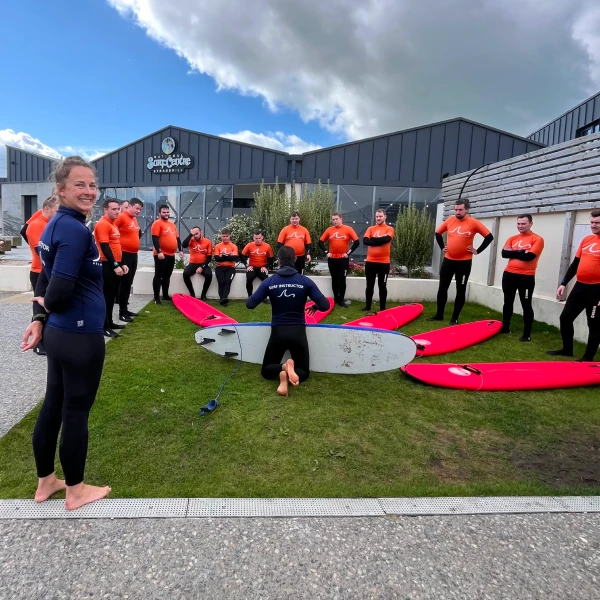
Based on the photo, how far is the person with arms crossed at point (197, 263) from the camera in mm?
9086

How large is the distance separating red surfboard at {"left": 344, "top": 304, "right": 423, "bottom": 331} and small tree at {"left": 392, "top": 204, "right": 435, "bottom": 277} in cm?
340

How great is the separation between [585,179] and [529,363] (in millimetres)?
3565

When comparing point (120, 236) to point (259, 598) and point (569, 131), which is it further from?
point (569, 131)

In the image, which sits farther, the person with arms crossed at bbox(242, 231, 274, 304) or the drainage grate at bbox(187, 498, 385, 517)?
the person with arms crossed at bbox(242, 231, 274, 304)

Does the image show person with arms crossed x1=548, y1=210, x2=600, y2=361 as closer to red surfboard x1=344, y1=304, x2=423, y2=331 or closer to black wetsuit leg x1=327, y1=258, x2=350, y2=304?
red surfboard x1=344, y1=304, x2=423, y2=331

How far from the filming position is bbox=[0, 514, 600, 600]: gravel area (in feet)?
6.03

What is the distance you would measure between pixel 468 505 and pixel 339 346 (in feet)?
7.69

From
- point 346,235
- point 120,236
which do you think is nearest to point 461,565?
point 120,236

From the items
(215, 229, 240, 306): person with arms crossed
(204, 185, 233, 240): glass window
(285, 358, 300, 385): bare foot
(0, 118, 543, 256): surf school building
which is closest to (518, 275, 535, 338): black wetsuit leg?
(285, 358, 300, 385): bare foot

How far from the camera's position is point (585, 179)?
662cm

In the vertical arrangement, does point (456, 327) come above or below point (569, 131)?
below

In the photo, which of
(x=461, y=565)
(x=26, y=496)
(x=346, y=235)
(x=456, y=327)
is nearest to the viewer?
(x=461, y=565)

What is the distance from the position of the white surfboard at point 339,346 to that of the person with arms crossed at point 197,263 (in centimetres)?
443

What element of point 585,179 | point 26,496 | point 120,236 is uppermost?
point 585,179
